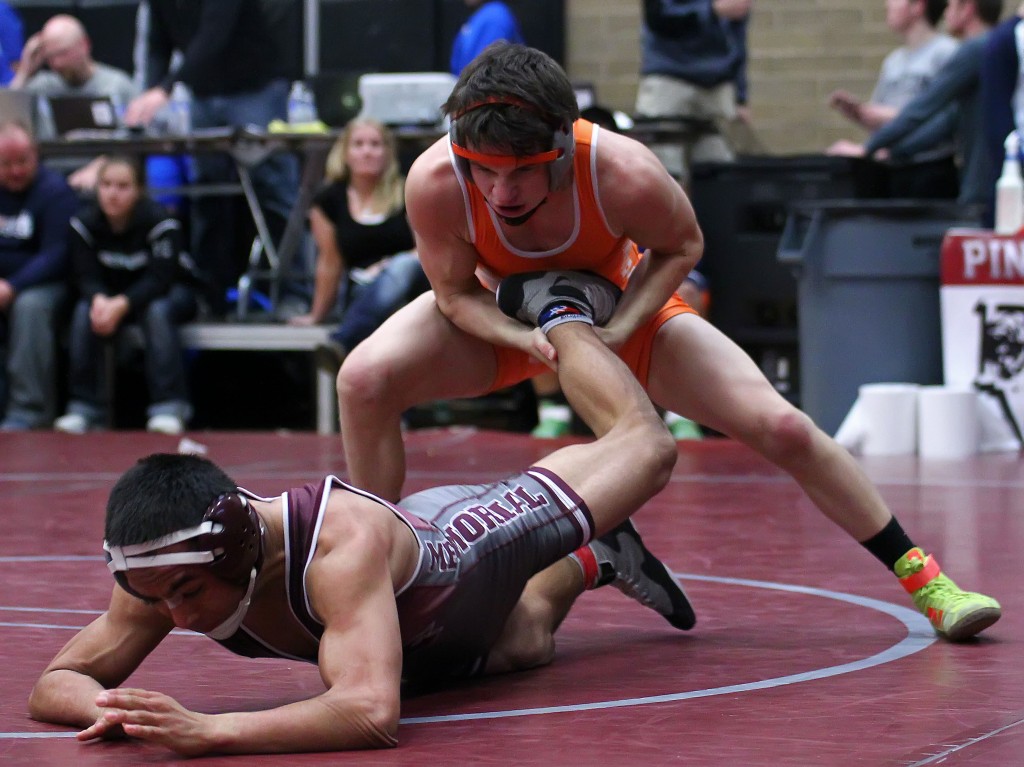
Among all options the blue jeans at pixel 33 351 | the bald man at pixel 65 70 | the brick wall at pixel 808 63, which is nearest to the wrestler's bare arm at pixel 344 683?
the blue jeans at pixel 33 351

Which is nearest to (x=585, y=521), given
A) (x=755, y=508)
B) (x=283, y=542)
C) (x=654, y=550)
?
(x=283, y=542)

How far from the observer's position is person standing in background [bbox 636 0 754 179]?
8594 mm

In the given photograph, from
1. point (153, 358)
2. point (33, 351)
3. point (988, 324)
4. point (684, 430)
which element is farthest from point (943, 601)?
point (33, 351)

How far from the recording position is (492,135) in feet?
11.0

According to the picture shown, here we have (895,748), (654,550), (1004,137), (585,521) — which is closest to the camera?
(895,748)

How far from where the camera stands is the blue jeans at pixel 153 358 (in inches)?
339

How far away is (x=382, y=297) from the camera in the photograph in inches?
320

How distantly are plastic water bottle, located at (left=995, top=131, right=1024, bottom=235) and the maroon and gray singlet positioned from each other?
15.4ft

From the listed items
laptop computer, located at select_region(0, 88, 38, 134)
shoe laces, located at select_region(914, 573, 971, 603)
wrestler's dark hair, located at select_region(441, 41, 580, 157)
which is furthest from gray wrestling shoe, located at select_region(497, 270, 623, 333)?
laptop computer, located at select_region(0, 88, 38, 134)

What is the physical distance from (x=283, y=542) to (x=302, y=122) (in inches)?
261

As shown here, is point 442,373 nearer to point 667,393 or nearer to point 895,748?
point 667,393

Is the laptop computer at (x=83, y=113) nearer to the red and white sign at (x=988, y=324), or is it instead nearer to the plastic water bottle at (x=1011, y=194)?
the red and white sign at (x=988, y=324)

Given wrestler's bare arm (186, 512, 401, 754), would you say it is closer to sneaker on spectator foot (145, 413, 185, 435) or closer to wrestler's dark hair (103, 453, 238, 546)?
wrestler's dark hair (103, 453, 238, 546)

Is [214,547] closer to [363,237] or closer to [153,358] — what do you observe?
[363,237]
